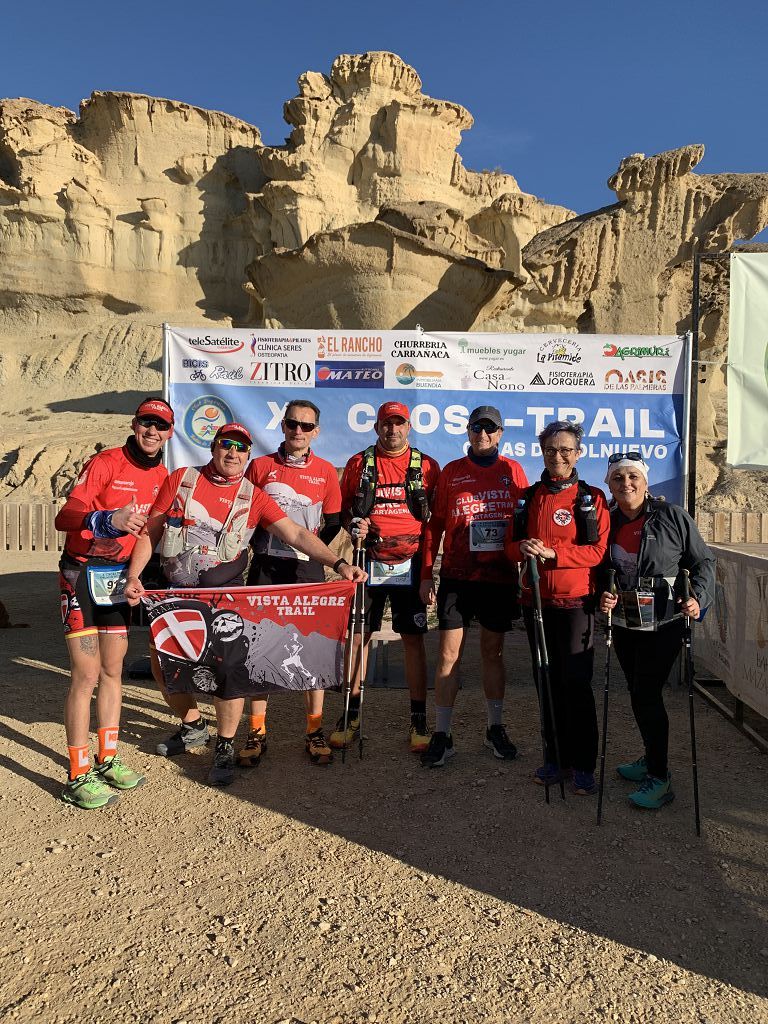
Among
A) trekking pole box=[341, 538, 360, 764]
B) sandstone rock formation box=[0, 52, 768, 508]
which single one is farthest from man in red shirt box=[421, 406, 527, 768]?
sandstone rock formation box=[0, 52, 768, 508]

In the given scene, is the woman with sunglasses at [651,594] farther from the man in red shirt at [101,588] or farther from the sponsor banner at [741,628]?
the man in red shirt at [101,588]

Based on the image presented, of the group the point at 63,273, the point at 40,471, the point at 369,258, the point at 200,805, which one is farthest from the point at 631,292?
the point at 63,273

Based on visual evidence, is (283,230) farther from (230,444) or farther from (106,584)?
(106,584)

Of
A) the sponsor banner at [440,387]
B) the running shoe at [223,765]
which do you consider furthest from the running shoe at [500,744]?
the sponsor banner at [440,387]

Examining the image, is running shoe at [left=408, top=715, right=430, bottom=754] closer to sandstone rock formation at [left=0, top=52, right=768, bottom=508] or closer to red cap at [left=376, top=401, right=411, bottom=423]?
red cap at [left=376, top=401, right=411, bottom=423]

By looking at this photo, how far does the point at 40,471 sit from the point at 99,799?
19848mm

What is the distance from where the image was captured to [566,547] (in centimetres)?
348

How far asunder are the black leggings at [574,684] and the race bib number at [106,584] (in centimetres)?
237

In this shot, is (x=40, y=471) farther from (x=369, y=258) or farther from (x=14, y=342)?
(x=14, y=342)

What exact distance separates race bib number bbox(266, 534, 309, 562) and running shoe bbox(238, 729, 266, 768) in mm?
1112

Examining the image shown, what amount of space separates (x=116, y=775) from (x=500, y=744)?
226cm

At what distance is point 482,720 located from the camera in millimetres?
4652

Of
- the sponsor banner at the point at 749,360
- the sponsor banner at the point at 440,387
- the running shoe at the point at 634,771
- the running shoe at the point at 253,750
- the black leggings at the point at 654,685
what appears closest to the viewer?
the black leggings at the point at 654,685

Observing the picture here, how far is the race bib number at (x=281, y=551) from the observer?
4.01 meters
